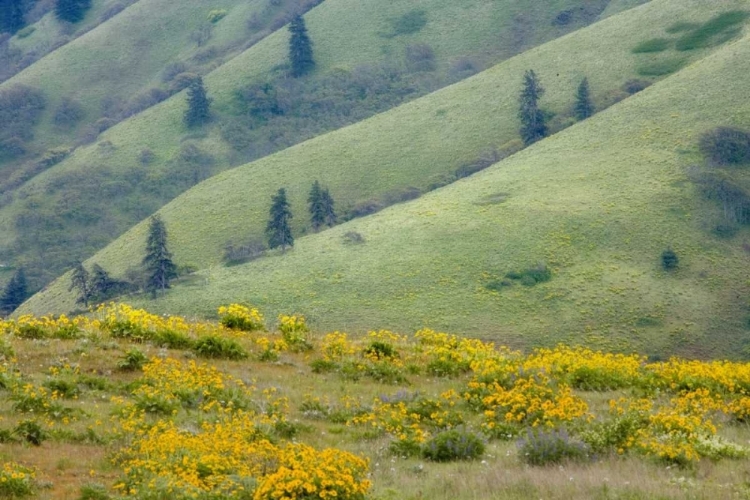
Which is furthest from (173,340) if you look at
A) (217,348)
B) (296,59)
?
(296,59)

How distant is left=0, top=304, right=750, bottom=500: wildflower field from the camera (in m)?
9.38

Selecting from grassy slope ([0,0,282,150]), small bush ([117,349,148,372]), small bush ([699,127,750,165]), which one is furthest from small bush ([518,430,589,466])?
grassy slope ([0,0,282,150])

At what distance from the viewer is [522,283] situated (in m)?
73.8

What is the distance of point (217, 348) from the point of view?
16.1 metres

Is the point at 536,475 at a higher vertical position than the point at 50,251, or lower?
lower

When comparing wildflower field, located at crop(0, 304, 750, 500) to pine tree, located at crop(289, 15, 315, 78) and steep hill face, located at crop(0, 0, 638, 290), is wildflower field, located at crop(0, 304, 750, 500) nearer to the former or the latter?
steep hill face, located at crop(0, 0, 638, 290)

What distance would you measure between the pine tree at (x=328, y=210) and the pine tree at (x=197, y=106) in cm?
5374

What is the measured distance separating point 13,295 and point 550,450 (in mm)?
107765

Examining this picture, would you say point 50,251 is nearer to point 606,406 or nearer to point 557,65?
point 557,65

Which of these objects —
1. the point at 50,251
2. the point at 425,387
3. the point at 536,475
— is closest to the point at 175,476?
the point at 536,475

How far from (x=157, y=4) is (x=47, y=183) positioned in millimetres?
75836

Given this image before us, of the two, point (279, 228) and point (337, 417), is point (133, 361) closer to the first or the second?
point (337, 417)

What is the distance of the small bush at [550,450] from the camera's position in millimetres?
10797

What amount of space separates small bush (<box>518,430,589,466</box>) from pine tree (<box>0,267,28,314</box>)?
4155 inches
